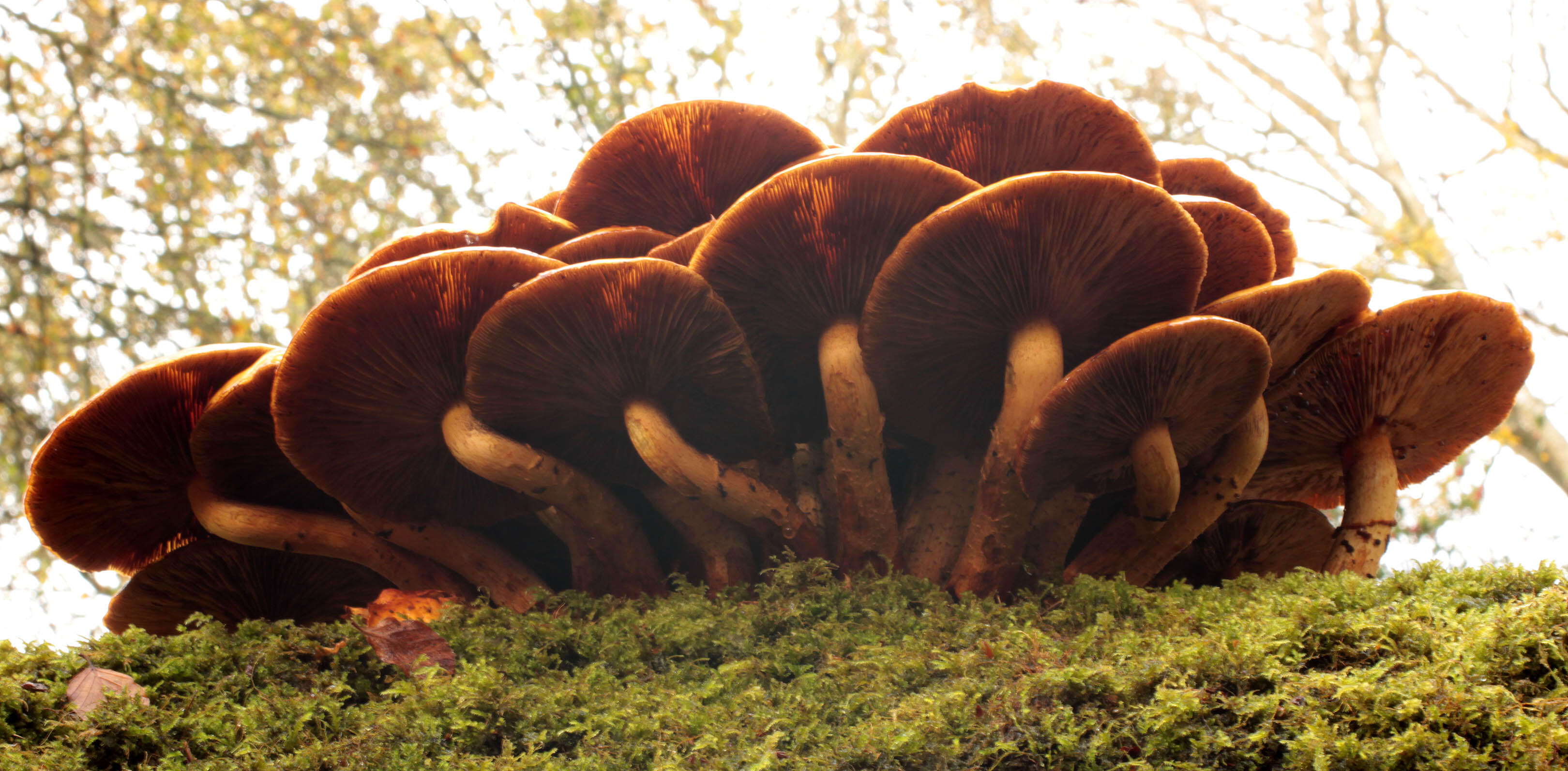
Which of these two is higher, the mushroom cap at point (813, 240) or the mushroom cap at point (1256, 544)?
the mushroom cap at point (813, 240)

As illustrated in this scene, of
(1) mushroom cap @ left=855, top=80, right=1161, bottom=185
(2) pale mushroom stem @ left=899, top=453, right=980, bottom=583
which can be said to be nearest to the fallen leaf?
(2) pale mushroom stem @ left=899, top=453, right=980, bottom=583

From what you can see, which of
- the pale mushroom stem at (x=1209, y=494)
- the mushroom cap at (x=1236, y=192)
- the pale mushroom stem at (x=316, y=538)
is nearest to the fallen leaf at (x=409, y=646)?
the pale mushroom stem at (x=316, y=538)

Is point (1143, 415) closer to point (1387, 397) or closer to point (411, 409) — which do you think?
point (1387, 397)

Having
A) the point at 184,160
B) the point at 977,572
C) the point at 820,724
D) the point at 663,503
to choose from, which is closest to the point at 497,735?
the point at 820,724

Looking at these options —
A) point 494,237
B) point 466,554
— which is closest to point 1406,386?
point 494,237

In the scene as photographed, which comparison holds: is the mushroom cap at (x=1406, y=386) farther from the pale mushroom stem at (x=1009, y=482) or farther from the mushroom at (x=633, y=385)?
the mushroom at (x=633, y=385)

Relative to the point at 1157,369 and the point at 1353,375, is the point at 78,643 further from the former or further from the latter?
the point at 1353,375

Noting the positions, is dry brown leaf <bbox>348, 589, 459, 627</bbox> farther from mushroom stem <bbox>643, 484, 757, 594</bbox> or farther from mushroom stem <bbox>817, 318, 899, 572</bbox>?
mushroom stem <bbox>817, 318, 899, 572</bbox>
